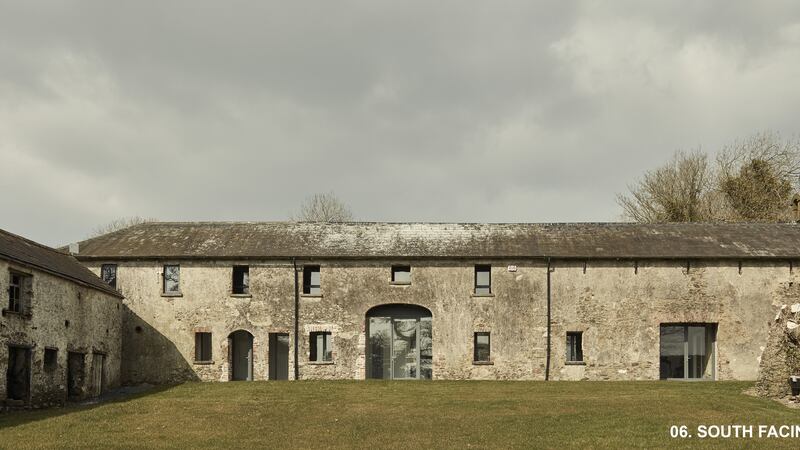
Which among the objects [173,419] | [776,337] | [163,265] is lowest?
[173,419]

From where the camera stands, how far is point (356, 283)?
→ 36.8 meters

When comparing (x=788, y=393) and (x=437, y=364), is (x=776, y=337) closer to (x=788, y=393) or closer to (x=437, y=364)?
(x=788, y=393)

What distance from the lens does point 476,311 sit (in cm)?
3625

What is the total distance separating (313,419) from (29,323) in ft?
33.5

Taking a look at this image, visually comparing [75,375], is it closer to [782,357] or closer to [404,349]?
[404,349]

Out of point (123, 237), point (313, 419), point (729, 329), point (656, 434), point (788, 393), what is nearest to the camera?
point (656, 434)

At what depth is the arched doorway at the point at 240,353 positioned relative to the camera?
36906 millimetres

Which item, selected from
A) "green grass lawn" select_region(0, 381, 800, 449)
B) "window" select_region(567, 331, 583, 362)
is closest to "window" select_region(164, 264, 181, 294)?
"green grass lawn" select_region(0, 381, 800, 449)

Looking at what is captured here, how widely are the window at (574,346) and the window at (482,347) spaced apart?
3500mm

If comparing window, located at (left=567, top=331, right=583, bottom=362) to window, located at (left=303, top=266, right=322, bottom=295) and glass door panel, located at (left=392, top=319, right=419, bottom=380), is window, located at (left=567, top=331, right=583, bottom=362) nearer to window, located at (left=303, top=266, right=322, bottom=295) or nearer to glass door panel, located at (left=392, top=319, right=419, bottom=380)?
glass door panel, located at (left=392, top=319, right=419, bottom=380)

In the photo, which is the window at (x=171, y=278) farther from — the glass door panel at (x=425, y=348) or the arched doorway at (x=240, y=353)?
the glass door panel at (x=425, y=348)

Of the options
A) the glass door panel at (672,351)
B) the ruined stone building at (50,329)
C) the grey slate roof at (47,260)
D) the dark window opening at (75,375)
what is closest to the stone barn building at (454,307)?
the glass door panel at (672,351)

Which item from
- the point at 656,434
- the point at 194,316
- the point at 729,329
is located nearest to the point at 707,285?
the point at 729,329

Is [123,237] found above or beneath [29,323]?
above
